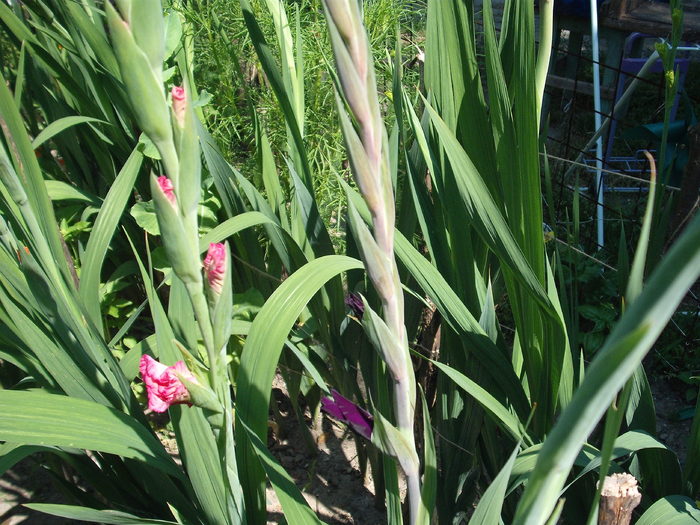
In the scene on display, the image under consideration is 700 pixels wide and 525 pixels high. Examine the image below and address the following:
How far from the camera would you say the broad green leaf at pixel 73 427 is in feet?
2.60

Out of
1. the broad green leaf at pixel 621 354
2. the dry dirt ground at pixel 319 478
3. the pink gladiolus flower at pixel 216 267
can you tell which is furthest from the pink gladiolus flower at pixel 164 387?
the dry dirt ground at pixel 319 478

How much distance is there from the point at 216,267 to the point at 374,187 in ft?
0.58

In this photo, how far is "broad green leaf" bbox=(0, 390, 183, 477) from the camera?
79 centimetres

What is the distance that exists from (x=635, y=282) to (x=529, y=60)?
1.79 ft

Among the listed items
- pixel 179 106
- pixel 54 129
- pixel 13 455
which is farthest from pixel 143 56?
pixel 54 129

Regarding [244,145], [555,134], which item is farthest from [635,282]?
[555,134]

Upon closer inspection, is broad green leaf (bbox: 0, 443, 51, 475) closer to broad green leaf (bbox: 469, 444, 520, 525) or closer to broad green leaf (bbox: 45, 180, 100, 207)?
broad green leaf (bbox: 469, 444, 520, 525)

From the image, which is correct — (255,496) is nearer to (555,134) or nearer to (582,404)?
(582,404)

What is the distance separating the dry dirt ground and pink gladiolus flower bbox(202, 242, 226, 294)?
39.1 inches

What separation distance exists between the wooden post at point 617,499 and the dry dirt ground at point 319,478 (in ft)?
2.65

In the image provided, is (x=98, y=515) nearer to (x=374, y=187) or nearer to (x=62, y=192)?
(x=374, y=187)

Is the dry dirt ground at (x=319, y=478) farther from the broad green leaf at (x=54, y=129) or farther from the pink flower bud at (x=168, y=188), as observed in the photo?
A: the pink flower bud at (x=168, y=188)

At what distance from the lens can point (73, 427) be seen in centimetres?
83

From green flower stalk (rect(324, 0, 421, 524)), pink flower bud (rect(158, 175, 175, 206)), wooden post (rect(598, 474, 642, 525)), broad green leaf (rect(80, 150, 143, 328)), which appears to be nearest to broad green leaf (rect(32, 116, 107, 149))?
broad green leaf (rect(80, 150, 143, 328))
